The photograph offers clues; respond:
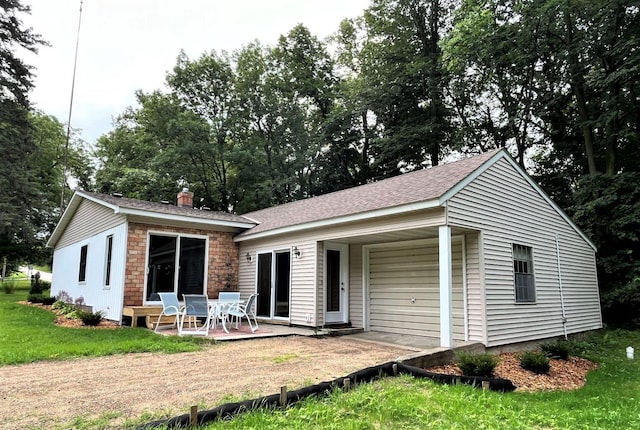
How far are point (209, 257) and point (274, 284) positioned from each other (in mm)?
2059

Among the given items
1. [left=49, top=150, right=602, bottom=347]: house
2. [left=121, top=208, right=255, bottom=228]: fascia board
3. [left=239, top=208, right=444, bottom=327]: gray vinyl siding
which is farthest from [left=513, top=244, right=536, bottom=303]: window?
[left=121, top=208, right=255, bottom=228]: fascia board

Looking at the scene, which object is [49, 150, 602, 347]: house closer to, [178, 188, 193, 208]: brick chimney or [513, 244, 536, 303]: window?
[513, 244, 536, 303]: window

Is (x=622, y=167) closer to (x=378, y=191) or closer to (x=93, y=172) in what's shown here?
(x=378, y=191)

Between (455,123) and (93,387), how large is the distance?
61.6ft

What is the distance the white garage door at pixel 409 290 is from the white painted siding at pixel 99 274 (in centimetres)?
586

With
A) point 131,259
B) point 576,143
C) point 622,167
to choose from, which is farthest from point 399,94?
point 131,259

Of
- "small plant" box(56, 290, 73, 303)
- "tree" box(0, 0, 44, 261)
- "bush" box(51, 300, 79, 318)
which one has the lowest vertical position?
"bush" box(51, 300, 79, 318)

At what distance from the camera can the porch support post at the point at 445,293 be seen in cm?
654

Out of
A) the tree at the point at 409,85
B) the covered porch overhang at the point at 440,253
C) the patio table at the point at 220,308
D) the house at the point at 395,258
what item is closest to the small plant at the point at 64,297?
the house at the point at 395,258

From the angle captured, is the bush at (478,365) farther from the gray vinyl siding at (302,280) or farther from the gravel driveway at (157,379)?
the gray vinyl siding at (302,280)

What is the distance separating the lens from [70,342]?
718cm

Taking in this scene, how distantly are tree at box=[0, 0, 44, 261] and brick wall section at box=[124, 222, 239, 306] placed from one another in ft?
39.6

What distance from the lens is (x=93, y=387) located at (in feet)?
14.6

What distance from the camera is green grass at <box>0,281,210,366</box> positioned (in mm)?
6179
